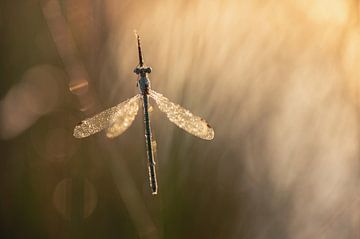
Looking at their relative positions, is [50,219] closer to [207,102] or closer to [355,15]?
[207,102]

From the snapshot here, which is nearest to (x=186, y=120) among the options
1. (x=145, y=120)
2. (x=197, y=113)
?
(x=145, y=120)

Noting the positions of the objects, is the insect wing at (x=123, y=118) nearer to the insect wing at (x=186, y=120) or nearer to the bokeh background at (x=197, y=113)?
the insect wing at (x=186, y=120)

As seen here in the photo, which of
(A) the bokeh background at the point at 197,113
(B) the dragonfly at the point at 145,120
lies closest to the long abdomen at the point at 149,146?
(B) the dragonfly at the point at 145,120

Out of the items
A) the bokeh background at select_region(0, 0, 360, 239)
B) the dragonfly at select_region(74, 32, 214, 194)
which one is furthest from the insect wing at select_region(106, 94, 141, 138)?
the bokeh background at select_region(0, 0, 360, 239)

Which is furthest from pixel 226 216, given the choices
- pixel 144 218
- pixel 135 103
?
pixel 135 103

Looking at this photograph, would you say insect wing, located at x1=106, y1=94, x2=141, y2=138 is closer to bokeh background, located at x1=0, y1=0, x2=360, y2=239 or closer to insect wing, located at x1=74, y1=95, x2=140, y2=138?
insect wing, located at x1=74, y1=95, x2=140, y2=138

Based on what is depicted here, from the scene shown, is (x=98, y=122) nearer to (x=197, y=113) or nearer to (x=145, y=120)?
(x=145, y=120)
